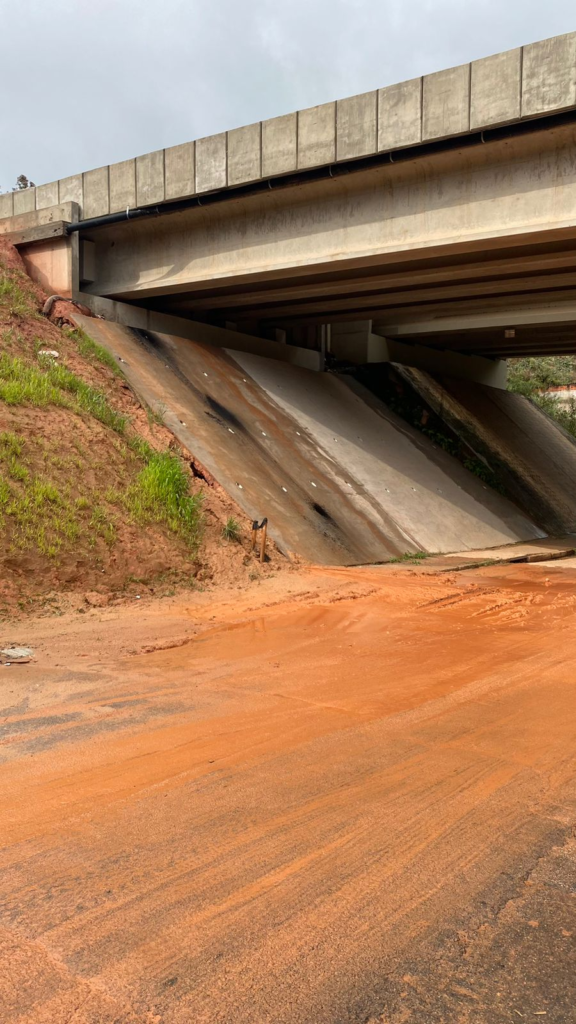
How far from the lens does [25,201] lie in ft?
61.3

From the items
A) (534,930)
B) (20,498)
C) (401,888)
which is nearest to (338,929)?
(401,888)

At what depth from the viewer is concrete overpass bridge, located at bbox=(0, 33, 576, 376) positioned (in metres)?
12.3

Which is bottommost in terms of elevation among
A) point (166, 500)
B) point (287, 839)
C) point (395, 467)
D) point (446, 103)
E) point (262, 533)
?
point (287, 839)

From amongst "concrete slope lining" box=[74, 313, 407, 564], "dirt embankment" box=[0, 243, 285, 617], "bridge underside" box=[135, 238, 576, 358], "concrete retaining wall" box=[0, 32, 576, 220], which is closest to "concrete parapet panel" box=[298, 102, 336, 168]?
"concrete retaining wall" box=[0, 32, 576, 220]

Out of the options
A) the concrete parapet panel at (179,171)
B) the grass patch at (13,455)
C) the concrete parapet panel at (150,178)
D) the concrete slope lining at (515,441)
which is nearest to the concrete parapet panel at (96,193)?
the concrete parapet panel at (150,178)

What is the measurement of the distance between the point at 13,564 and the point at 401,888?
7.27 m

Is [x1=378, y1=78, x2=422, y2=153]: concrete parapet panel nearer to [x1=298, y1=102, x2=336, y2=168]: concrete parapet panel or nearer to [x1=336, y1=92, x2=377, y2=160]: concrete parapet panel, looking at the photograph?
[x1=336, y1=92, x2=377, y2=160]: concrete parapet panel

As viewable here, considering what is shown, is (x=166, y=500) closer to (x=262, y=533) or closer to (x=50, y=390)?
(x=262, y=533)

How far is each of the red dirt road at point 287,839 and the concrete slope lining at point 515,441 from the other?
52.9 ft

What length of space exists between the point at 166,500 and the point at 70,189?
9.40 meters

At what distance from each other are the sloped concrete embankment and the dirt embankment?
0.82 m

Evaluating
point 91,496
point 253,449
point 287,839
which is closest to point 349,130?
point 253,449

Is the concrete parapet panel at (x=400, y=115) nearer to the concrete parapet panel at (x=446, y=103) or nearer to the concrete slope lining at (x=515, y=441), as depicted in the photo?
the concrete parapet panel at (x=446, y=103)

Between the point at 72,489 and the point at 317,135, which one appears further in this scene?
the point at 317,135
